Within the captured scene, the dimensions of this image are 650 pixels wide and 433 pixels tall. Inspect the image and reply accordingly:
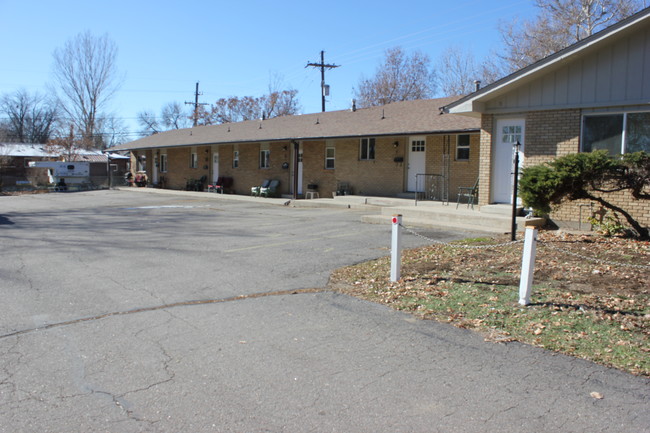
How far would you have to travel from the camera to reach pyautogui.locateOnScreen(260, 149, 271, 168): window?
27394mm

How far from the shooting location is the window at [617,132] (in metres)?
11.0

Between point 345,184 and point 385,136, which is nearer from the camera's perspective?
point 385,136

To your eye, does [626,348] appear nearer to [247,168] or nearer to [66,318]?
[66,318]

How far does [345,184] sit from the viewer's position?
22.4 m

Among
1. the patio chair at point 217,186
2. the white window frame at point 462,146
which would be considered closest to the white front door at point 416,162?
the white window frame at point 462,146

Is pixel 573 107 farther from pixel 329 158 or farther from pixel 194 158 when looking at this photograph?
pixel 194 158

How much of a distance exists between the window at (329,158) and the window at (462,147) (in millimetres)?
6874

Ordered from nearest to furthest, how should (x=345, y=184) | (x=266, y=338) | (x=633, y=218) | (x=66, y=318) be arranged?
(x=266, y=338) < (x=66, y=318) < (x=633, y=218) < (x=345, y=184)

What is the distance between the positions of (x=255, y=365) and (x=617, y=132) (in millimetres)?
10167

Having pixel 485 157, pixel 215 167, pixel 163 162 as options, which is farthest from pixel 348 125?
pixel 163 162

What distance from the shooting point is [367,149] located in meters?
21.8

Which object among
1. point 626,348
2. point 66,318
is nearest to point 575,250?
point 626,348

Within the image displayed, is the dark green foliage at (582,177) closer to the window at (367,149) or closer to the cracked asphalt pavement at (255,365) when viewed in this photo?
the cracked asphalt pavement at (255,365)

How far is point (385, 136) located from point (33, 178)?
33784 mm
